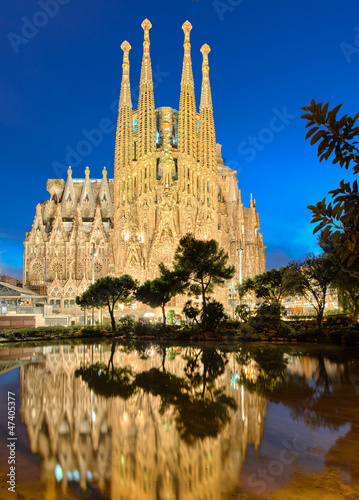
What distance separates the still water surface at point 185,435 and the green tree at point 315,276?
14.9 m

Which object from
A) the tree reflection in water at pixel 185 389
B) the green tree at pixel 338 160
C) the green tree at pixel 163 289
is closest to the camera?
the green tree at pixel 338 160

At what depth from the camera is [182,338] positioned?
24.7 metres

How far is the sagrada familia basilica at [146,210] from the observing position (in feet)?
202

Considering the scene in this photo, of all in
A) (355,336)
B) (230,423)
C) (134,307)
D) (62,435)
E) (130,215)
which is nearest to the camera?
(62,435)

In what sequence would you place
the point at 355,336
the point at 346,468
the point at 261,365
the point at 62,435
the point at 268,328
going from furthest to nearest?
the point at 268,328 < the point at 355,336 < the point at 261,365 < the point at 62,435 < the point at 346,468

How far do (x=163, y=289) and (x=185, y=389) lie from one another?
73.0 feet

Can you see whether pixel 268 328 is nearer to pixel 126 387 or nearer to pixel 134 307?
pixel 126 387

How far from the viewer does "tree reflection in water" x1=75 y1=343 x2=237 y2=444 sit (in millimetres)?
5852

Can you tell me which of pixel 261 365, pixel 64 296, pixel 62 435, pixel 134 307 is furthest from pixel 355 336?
pixel 64 296

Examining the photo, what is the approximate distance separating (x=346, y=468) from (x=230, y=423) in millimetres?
1973

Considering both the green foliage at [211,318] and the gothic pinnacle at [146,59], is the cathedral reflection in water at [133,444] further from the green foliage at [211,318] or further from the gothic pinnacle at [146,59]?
the gothic pinnacle at [146,59]

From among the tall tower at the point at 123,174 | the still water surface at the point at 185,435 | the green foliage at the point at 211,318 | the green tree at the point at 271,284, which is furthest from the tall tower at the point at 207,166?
the still water surface at the point at 185,435

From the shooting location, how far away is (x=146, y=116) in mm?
63219

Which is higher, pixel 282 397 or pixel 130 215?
pixel 130 215
